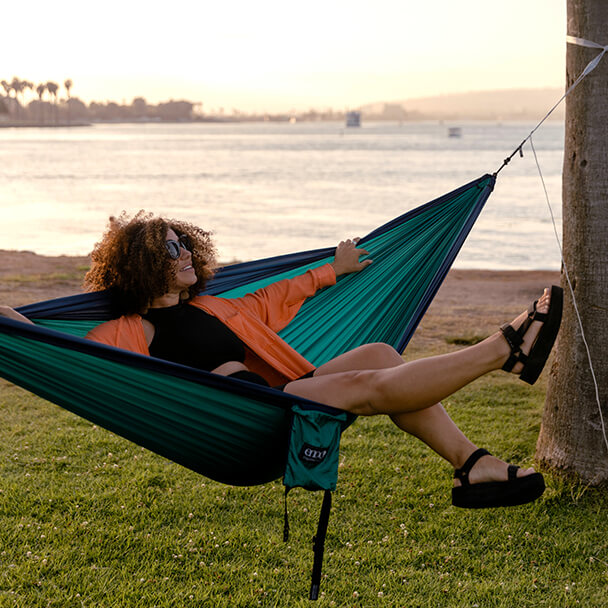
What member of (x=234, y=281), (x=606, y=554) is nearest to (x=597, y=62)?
(x=234, y=281)

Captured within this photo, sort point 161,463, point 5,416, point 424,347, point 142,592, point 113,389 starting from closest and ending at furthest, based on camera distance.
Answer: point 113,389, point 142,592, point 161,463, point 5,416, point 424,347

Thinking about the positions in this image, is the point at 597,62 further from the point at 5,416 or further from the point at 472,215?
the point at 5,416

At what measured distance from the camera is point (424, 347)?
5555mm

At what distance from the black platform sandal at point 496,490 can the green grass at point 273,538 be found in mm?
370

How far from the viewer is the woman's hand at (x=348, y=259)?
109 inches

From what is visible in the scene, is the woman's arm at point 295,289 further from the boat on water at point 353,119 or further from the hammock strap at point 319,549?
the boat on water at point 353,119

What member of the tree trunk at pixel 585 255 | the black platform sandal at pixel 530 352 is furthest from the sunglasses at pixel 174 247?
the tree trunk at pixel 585 255

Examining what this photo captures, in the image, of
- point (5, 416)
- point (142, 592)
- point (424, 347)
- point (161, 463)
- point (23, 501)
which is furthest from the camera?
point (424, 347)

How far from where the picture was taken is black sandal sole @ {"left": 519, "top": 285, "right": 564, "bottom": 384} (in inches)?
79.7

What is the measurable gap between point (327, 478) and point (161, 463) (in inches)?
56.8

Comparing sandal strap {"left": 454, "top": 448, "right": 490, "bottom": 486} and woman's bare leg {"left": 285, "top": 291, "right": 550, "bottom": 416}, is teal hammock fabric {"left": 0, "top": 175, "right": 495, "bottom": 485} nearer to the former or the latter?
woman's bare leg {"left": 285, "top": 291, "right": 550, "bottom": 416}

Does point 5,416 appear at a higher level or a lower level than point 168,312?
lower

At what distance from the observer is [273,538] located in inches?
105

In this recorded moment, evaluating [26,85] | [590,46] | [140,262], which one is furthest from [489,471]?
[26,85]
